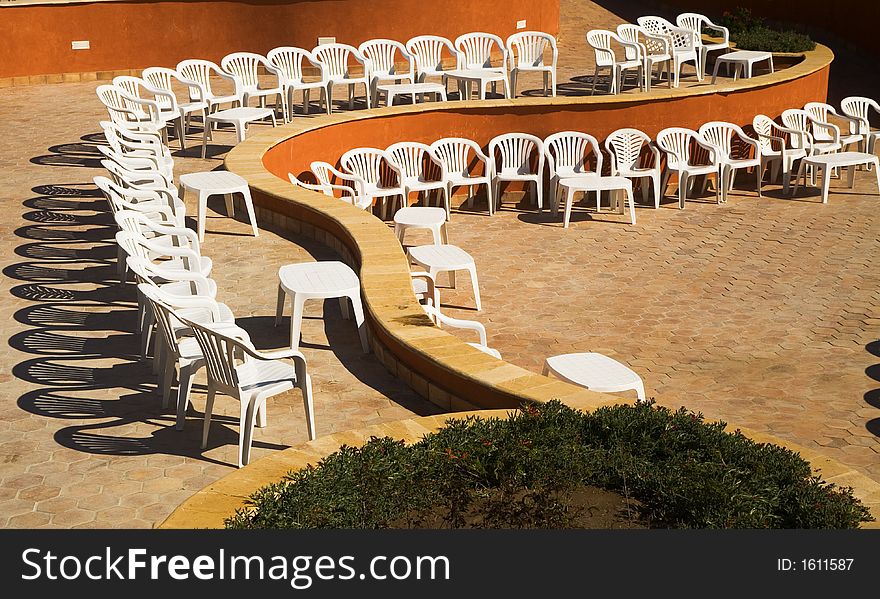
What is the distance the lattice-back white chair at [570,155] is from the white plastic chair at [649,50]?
392cm

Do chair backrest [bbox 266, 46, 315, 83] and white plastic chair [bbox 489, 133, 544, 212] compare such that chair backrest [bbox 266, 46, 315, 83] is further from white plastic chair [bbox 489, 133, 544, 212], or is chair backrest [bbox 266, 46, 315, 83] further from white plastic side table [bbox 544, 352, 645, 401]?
white plastic side table [bbox 544, 352, 645, 401]

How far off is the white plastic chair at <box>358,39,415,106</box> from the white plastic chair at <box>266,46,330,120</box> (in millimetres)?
714

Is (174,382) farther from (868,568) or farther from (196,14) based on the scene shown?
(196,14)

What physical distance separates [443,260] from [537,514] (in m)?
5.39

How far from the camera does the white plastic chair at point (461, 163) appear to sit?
13602 mm

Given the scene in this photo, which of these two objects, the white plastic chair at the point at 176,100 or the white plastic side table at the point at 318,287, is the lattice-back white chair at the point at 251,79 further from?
the white plastic side table at the point at 318,287

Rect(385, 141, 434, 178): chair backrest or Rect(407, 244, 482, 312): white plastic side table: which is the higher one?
Rect(385, 141, 434, 178): chair backrest

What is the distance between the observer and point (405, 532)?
3.76 meters

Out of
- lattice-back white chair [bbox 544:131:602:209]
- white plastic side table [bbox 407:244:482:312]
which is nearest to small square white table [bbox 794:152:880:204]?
lattice-back white chair [bbox 544:131:602:209]

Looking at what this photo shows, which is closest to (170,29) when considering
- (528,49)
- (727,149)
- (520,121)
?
(528,49)

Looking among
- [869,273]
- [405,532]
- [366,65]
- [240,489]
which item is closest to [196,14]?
[366,65]

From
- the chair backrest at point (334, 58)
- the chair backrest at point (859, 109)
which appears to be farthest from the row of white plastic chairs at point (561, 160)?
the chair backrest at point (334, 58)

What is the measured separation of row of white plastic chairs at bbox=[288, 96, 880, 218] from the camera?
1329cm

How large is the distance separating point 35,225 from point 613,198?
6.52 meters
